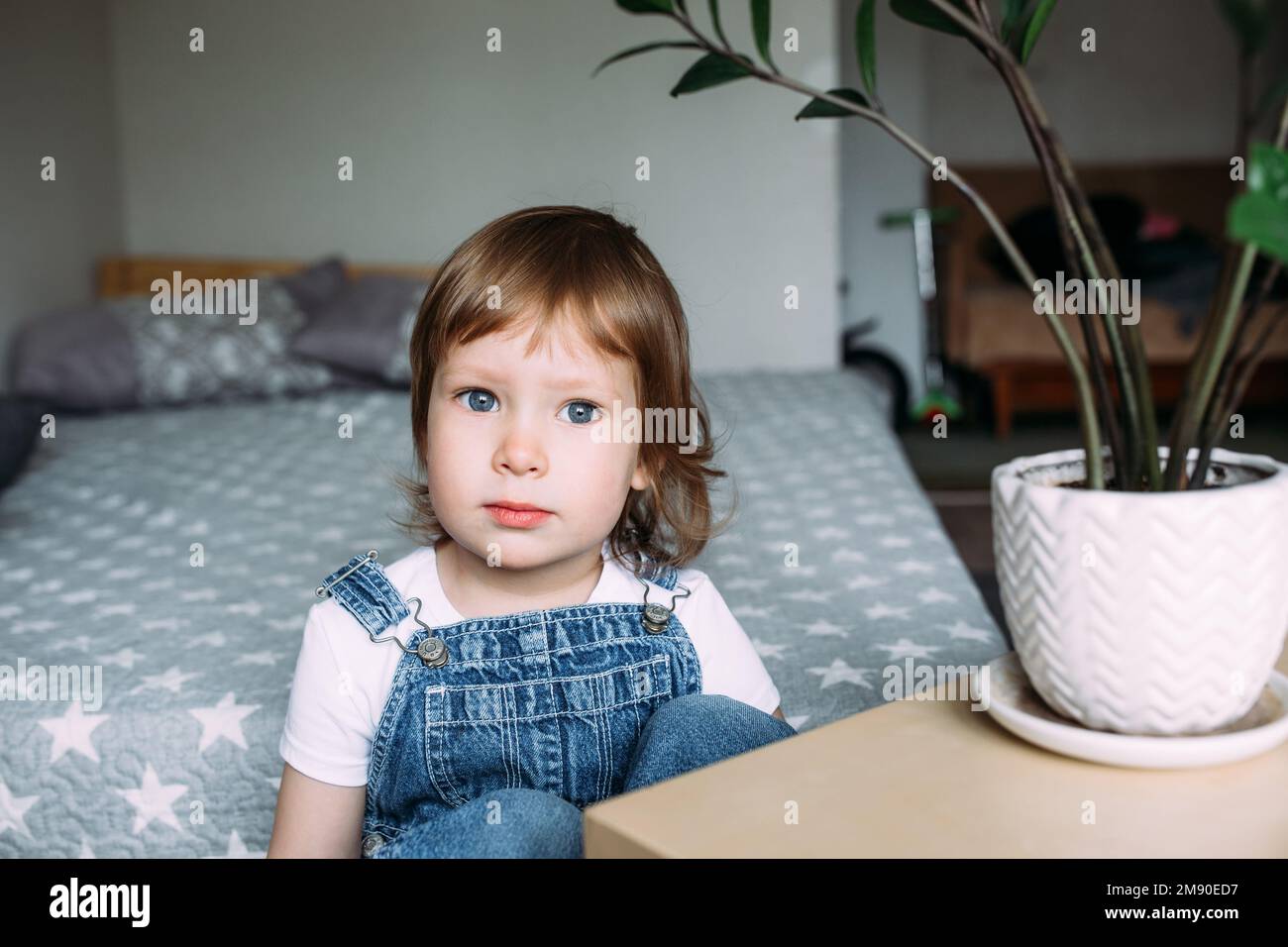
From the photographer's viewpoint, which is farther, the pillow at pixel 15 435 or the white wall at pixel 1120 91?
the white wall at pixel 1120 91

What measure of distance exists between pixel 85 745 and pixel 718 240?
100 inches

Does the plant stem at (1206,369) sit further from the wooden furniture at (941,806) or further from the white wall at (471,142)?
the white wall at (471,142)

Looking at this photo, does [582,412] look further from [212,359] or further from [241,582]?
[212,359]

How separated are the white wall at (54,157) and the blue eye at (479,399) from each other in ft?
8.07

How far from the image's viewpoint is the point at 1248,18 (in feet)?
2.19

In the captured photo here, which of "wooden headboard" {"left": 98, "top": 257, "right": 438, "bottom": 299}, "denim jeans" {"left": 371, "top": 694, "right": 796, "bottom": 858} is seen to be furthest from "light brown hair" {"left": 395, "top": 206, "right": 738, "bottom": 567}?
"wooden headboard" {"left": 98, "top": 257, "right": 438, "bottom": 299}

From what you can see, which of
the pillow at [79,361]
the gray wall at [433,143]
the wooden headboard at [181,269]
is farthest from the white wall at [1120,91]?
the pillow at [79,361]

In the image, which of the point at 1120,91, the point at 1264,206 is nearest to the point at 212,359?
the point at 1264,206

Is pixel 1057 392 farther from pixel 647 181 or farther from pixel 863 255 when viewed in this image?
pixel 647 181

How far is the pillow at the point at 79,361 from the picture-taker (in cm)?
271

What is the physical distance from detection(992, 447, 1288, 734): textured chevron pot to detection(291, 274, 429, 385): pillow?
2.28 metres

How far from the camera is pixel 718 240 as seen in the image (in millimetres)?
3455

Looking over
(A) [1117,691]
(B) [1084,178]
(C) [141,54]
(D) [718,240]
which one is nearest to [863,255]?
(B) [1084,178]

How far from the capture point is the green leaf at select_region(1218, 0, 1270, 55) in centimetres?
67
